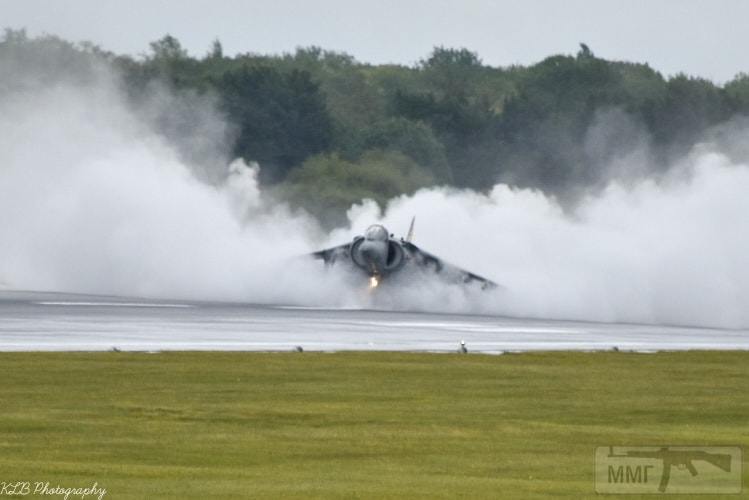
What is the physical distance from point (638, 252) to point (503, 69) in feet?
290

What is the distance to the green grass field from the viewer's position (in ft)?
77.8

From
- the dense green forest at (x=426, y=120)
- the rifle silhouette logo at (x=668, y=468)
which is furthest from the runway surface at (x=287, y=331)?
the dense green forest at (x=426, y=120)

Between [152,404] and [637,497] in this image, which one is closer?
[637,497]

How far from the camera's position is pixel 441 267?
70.2 m

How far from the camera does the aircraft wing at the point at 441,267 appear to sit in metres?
69.1

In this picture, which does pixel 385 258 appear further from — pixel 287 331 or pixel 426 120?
pixel 426 120

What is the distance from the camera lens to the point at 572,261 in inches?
2810

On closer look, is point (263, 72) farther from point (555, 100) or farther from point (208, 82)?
point (555, 100)

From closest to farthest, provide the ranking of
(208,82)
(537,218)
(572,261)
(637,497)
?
(637,497) < (572,261) < (537,218) < (208,82)

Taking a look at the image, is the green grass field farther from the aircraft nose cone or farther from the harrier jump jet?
the harrier jump jet

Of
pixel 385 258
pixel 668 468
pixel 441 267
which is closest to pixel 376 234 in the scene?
pixel 385 258

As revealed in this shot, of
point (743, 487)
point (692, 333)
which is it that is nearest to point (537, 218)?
point (692, 333)

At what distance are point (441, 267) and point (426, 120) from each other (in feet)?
188

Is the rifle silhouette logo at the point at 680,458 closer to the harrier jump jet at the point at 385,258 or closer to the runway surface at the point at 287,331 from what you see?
the runway surface at the point at 287,331
